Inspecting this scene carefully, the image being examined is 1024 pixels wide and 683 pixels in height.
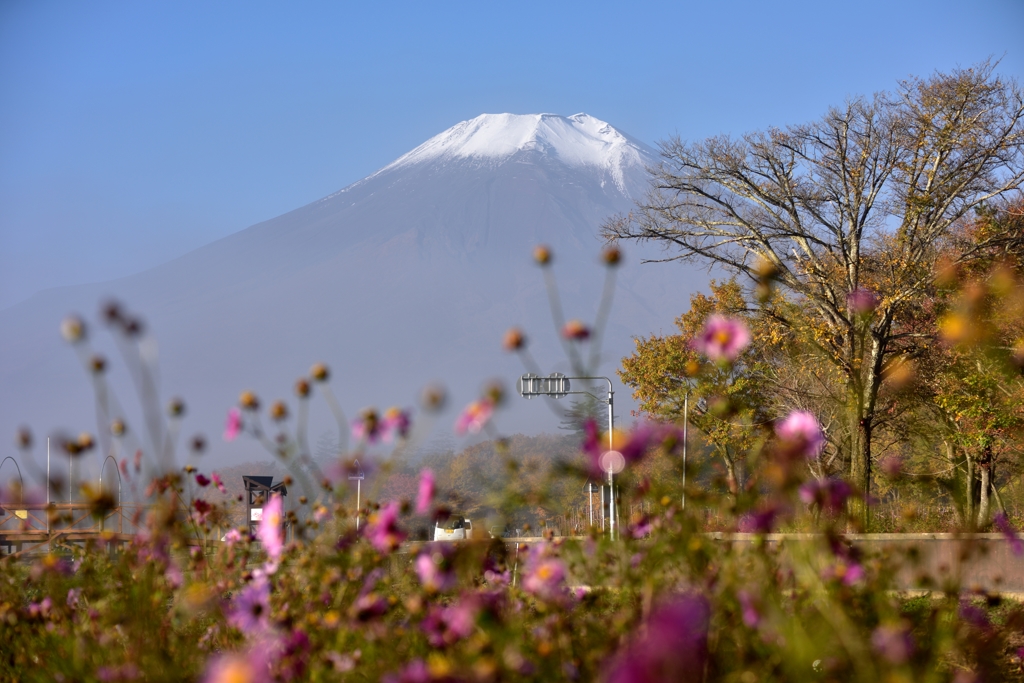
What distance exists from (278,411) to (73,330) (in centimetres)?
53

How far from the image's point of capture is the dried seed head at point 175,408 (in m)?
2.57

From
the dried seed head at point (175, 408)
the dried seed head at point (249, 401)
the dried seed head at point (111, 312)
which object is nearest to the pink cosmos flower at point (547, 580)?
the dried seed head at point (249, 401)

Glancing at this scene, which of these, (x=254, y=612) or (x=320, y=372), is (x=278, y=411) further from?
(x=254, y=612)

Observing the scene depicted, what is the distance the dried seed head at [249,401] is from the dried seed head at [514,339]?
2.47 ft

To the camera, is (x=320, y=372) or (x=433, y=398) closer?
(x=433, y=398)

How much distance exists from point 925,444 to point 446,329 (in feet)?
574

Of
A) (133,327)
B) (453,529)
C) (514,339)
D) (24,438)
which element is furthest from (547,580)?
(453,529)

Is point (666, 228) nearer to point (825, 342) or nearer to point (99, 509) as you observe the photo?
point (825, 342)

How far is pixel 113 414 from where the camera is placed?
100 inches

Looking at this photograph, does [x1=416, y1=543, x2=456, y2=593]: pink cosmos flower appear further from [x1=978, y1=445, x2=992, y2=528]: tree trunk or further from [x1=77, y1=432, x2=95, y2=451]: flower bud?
[x1=978, y1=445, x2=992, y2=528]: tree trunk

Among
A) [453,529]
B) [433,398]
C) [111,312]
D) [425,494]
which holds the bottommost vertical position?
[453,529]

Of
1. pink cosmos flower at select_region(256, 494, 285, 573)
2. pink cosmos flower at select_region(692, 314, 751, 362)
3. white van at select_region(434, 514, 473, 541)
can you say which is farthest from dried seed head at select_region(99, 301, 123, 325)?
pink cosmos flower at select_region(692, 314, 751, 362)

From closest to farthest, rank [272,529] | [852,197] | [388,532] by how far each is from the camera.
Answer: [388,532] → [272,529] → [852,197]

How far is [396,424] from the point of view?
224 cm
